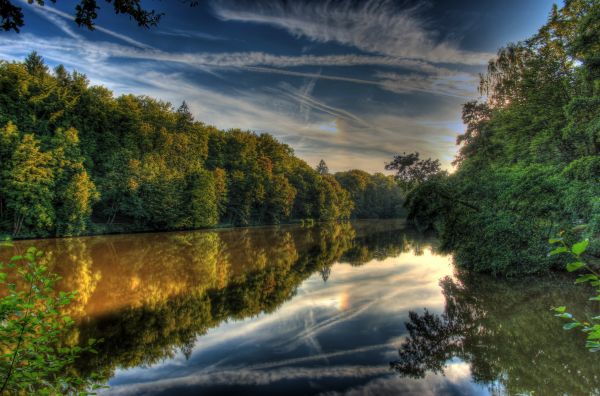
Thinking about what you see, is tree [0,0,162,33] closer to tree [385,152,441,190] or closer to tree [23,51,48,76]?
tree [385,152,441,190]

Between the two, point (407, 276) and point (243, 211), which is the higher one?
point (243, 211)

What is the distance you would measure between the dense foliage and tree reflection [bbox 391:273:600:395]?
247 cm

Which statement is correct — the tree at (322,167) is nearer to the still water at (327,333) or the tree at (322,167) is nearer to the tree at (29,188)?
the tree at (29,188)

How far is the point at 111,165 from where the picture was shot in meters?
36.7

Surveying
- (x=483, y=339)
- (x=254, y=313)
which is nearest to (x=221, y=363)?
(x=254, y=313)

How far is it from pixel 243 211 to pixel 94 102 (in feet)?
84.9

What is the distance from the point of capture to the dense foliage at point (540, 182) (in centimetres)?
1159

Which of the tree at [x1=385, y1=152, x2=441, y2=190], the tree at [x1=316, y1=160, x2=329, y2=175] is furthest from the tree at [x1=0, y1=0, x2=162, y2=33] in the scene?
the tree at [x1=316, y1=160, x2=329, y2=175]

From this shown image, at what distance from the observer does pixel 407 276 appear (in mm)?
13922

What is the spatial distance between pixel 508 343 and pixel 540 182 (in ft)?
27.6

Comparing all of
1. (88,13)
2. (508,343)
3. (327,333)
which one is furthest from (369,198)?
(88,13)

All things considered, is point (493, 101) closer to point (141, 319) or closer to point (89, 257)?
point (141, 319)

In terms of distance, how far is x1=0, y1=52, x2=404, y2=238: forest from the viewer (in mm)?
27531

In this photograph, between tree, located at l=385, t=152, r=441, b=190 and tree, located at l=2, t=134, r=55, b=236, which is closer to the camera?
tree, located at l=385, t=152, r=441, b=190
